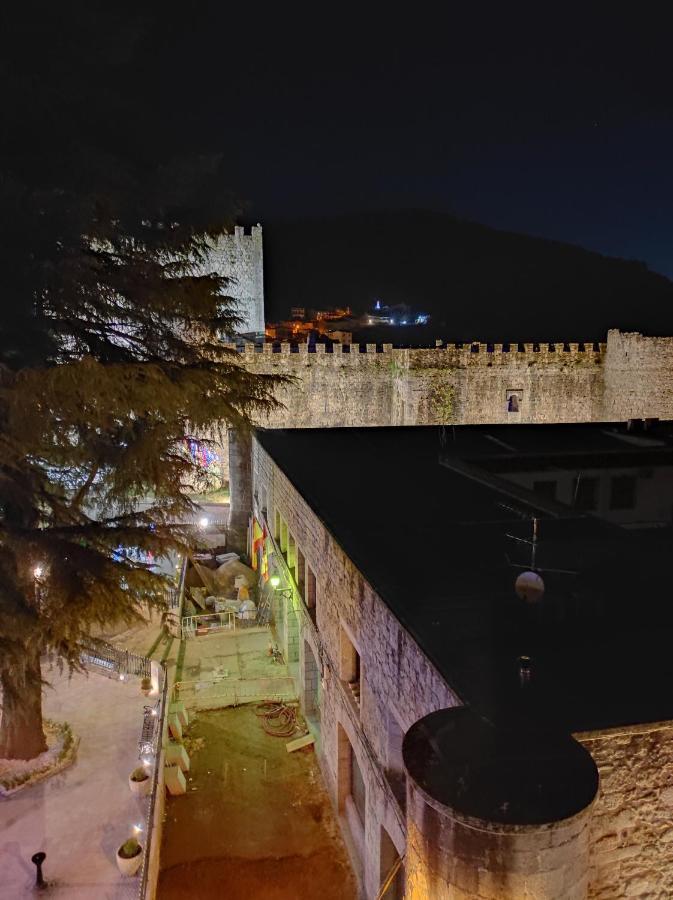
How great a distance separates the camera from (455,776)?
3.35m

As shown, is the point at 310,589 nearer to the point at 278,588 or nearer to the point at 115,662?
the point at 278,588

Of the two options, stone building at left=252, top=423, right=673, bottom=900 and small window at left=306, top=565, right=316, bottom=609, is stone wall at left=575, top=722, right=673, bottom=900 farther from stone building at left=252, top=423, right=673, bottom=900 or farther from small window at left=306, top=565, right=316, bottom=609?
small window at left=306, top=565, right=316, bottom=609

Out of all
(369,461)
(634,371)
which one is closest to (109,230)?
(369,461)

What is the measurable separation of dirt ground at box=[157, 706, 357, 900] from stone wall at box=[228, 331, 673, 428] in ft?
42.7

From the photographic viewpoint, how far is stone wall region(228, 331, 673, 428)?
2191cm

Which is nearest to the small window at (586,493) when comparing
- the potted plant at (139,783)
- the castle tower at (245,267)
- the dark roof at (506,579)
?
the dark roof at (506,579)

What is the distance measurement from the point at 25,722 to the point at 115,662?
8.84ft

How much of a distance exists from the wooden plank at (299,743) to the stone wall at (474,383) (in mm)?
12861

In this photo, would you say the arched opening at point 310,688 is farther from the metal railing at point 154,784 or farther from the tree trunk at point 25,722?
the tree trunk at point 25,722

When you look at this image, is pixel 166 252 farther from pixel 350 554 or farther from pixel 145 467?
pixel 350 554

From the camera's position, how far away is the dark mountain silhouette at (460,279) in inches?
1906

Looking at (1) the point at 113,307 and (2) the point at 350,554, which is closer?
(2) the point at 350,554

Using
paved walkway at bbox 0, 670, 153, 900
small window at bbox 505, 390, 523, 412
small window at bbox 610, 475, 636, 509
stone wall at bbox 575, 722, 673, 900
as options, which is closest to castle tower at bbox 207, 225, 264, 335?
small window at bbox 505, 390, 523, 412

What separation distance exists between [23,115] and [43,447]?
3515 millimetres
